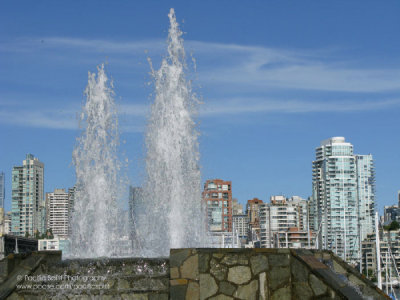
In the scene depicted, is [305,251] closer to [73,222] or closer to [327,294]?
[327,294]

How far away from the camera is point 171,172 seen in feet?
101

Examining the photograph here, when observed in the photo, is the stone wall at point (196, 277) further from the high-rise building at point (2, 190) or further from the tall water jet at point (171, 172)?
the high-rise building at point (2, 190)

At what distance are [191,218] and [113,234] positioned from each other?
6.70 m

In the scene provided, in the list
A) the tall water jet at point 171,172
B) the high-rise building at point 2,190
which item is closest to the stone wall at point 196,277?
the tall water jet at point 171,172

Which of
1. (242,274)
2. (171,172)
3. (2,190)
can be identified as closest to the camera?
(242,274)

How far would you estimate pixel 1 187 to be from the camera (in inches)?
7028

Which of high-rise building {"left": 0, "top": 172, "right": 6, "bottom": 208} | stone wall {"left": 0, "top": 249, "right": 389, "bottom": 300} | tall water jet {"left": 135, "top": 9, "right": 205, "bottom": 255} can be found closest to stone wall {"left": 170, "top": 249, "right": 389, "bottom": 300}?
stone wall {"left": 0, "top": 249, "right": 389, "bottom": 300}

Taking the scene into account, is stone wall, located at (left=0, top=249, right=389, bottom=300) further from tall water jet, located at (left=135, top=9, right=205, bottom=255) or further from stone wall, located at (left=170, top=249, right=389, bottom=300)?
tall water jet, located at (left=135, top=9, right=205, bottom=255)

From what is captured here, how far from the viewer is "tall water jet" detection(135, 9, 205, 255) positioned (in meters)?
28.8

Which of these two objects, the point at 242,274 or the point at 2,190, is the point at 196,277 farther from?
the point at 2,190

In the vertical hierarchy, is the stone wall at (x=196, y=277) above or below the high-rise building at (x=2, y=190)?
below

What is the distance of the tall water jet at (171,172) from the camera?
28.8 m

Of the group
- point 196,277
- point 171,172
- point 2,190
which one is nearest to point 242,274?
point 196,277

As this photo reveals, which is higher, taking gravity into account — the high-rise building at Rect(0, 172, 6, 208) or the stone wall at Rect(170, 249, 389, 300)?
the high-rise building at Rect(0, 172, 6, 208)
